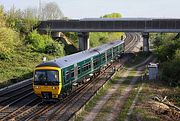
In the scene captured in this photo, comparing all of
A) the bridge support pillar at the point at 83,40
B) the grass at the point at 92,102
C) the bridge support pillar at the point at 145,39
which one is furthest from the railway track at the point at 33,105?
the bridge support pillar at the point at 83,40

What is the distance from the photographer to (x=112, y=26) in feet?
256

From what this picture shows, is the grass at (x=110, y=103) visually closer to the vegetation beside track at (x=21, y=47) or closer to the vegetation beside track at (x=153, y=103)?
the vegetation beside track at (x=153, y=103)

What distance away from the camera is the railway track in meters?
24.2

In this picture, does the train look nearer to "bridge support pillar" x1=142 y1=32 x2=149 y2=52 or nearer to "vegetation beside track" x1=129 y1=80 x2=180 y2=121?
"vegetation beside track" x1=129 y1=80 x2=180 y2=121

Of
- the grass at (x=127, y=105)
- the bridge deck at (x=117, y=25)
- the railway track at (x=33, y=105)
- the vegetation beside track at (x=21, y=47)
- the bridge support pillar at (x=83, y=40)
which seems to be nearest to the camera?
the grass at (x=127, y=105)

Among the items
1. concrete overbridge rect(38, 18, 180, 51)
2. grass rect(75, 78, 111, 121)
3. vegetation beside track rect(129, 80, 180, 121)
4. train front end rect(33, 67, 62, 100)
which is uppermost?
concrete overbridge rect(38, 18, 180, 51)

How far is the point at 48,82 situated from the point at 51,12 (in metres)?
91.2

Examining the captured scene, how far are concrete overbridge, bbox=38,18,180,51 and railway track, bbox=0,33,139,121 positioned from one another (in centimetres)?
4116

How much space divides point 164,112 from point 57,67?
817 cm

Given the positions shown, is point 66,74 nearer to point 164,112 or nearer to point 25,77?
point 164,112

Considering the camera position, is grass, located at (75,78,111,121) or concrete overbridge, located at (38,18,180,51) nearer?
grass, located at (75,78,111,121)

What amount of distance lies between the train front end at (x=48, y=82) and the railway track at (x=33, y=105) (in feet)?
2.88

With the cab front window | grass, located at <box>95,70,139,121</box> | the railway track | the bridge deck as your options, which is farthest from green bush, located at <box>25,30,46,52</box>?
the cab front window

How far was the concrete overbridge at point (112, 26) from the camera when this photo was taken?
244ft
